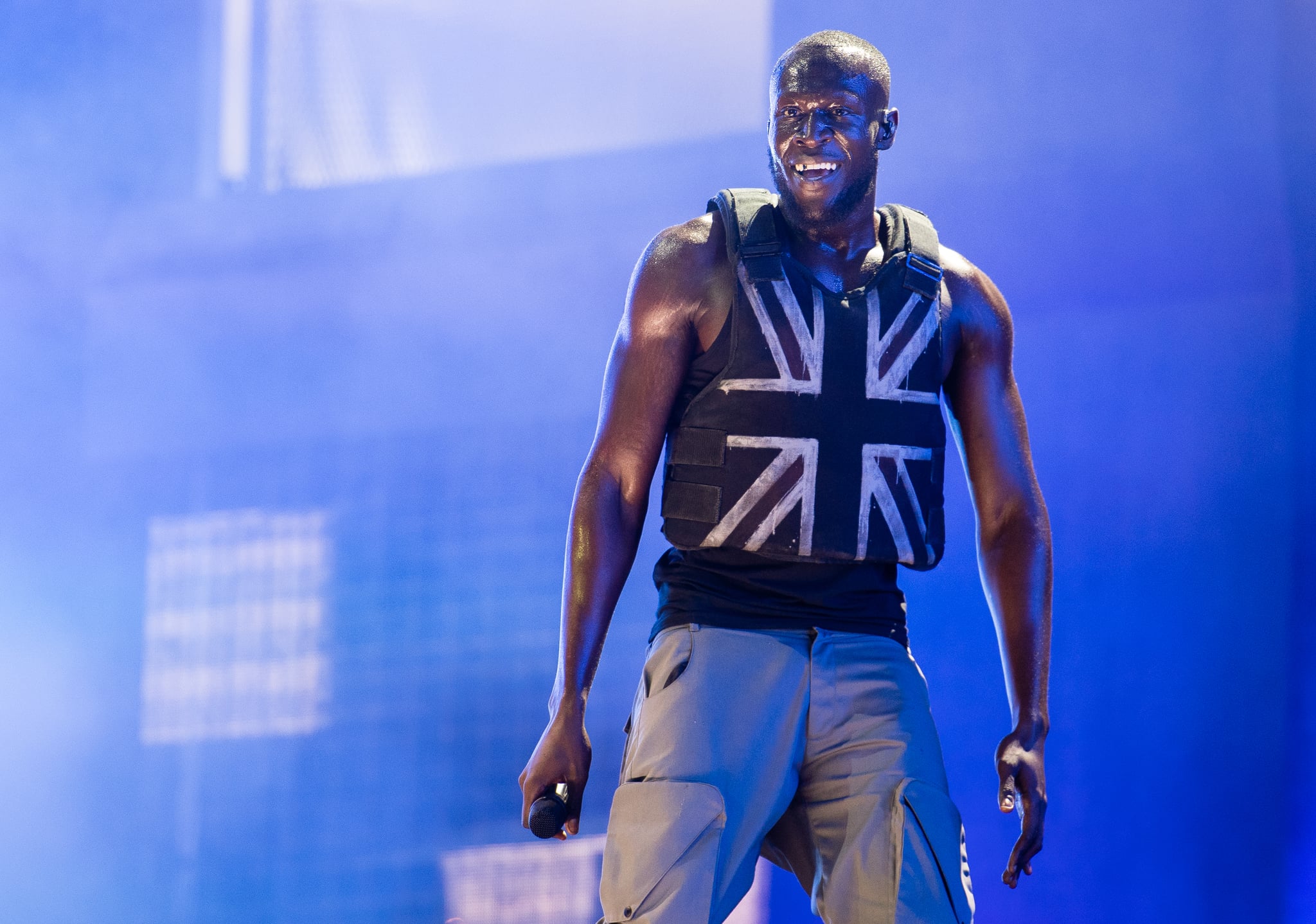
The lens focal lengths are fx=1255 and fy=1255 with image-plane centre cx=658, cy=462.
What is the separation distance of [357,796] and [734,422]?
2.08m

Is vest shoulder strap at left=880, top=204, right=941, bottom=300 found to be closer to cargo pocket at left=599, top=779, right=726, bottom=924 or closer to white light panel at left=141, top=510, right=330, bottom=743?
cargo pocket at left=599, top=779, right=726, bottom=924

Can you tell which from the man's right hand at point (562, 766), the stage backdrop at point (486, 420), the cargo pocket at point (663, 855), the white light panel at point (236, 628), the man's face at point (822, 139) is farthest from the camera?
the white light panel at point (236, 628)

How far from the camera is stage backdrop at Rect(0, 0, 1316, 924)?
2.82 m

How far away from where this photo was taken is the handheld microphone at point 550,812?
1.44 m

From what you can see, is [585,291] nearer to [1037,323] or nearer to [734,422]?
[1037,323]

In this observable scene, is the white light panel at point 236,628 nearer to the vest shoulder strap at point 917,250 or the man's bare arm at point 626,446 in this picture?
the man's bare arm at point 626,446

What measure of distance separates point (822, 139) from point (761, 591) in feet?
2.03

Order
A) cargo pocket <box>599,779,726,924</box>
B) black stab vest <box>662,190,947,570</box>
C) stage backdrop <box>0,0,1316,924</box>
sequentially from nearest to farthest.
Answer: cargo pocket <box>599,779,726,924</box> → black stab vest <box>662,190,947,570</box> → stage backdrop <box>0,0,1316,924</box>

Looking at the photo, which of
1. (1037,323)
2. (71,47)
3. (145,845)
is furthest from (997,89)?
(145,845)

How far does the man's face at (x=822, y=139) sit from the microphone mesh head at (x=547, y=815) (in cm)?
84

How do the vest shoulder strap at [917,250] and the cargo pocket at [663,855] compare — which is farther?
the vest shoulder strap at [917,250]

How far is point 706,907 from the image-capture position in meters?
1.38

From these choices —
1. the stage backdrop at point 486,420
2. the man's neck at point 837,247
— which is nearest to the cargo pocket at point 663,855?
the man's neck at point 837,247

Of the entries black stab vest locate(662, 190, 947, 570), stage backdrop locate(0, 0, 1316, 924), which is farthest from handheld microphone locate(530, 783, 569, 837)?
stage backdrop locate(0, 0, 1316, 924)
